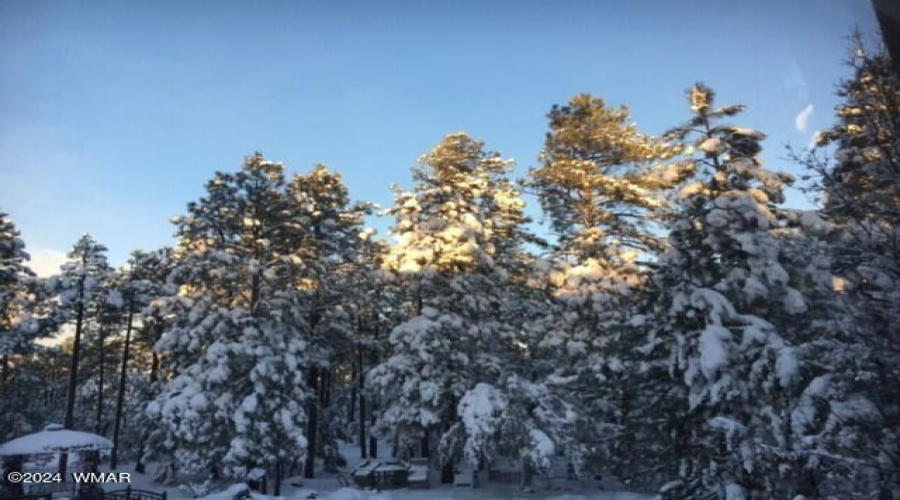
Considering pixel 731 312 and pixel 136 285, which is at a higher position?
pixel 136 285

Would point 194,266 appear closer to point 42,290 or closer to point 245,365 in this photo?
point 245,365

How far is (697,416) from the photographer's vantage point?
43.8 ft

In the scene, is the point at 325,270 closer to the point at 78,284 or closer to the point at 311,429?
the point at 311,429

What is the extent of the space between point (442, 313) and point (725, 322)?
11546mm

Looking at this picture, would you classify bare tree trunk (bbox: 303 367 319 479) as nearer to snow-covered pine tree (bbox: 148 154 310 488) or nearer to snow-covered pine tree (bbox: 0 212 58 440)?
→ snow-covered pine tree (bbox: 148 154 310 488)

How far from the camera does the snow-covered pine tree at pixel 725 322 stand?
36.9 ft

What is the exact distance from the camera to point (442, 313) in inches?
874

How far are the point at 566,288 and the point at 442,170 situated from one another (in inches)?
342

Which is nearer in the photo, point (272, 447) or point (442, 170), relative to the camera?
point (272, 447)

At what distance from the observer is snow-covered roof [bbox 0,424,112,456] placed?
18.8m

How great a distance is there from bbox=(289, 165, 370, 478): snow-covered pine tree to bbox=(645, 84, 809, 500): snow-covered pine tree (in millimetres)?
16440

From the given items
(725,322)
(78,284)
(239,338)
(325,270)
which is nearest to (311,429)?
(239,338)

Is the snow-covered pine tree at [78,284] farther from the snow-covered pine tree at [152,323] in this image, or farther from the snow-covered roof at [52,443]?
the snow-covered roof at [52,443]

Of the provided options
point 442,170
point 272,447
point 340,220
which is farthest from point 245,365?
point 442,170
